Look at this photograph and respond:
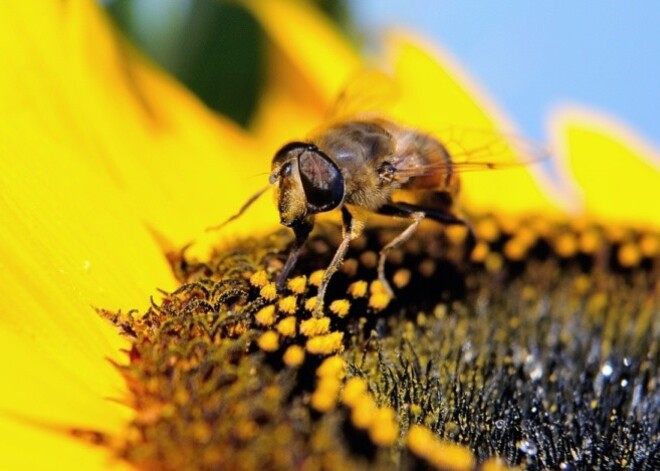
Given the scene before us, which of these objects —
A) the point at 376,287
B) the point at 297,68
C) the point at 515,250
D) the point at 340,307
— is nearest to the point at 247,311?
the point at 340,307

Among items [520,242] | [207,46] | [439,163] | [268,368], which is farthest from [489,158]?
[207,46]

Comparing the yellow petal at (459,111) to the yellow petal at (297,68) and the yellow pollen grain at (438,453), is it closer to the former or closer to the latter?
the yellow petal at (297,68)

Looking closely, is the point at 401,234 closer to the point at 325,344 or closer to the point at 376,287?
the point at 376,287

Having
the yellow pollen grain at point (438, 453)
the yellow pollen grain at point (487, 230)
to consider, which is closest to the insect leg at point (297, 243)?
the yellow pollen grain at point (438, 453)

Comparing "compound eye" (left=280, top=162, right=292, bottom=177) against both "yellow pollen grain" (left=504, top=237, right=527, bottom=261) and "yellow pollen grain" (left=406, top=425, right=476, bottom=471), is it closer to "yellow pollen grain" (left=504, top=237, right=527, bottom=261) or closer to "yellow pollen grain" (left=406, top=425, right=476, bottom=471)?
"yellow pollen grain" (left=406, top=425, right=476, bottom=471)

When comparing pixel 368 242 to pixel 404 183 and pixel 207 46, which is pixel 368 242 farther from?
pixel 207 46

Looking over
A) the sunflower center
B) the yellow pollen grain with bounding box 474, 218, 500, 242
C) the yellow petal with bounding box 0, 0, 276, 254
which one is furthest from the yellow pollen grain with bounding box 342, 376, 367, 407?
the yellow pollen grain with bounding box 474, 218, 500, 242

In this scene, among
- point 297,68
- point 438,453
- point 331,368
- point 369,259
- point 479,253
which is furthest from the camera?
point 297,68
